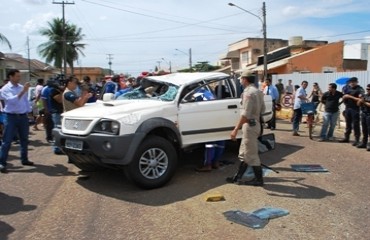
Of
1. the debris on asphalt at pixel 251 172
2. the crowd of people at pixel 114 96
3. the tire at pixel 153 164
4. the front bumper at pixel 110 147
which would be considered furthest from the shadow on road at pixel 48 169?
the debris on asphalt at pixel 251 172

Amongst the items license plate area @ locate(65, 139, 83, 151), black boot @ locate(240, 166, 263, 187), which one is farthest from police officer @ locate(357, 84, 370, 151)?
license plate area @ locate(65, 139, 83, 151)

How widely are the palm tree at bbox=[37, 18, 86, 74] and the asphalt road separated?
166ft

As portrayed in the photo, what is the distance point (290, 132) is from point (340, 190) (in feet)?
21.8

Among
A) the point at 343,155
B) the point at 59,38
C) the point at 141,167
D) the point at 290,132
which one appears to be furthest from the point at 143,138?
the point at 59,38

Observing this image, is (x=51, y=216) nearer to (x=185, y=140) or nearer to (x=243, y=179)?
(x=185, y=140)

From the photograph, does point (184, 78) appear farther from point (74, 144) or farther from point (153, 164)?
point (74, 144)

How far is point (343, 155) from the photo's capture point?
9047mm

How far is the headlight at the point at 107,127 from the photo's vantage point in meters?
6.06

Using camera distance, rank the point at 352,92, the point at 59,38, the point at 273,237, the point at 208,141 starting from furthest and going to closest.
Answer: the point at 59,38 → the point at 352,92 → the point at 208,141 → the point at 273,237

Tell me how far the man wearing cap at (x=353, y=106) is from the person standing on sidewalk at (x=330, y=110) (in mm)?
518

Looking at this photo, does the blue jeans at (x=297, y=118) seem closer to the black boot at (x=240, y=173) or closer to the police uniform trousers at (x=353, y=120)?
the police uniform trousers at (x=353, y=120)

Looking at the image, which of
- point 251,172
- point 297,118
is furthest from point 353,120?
point 251,172

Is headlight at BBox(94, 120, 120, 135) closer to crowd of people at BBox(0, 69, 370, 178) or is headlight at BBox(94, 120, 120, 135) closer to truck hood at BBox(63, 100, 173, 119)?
truck hood at BBox(63, 100, 173, 119)

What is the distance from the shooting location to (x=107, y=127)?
20.2 feet
